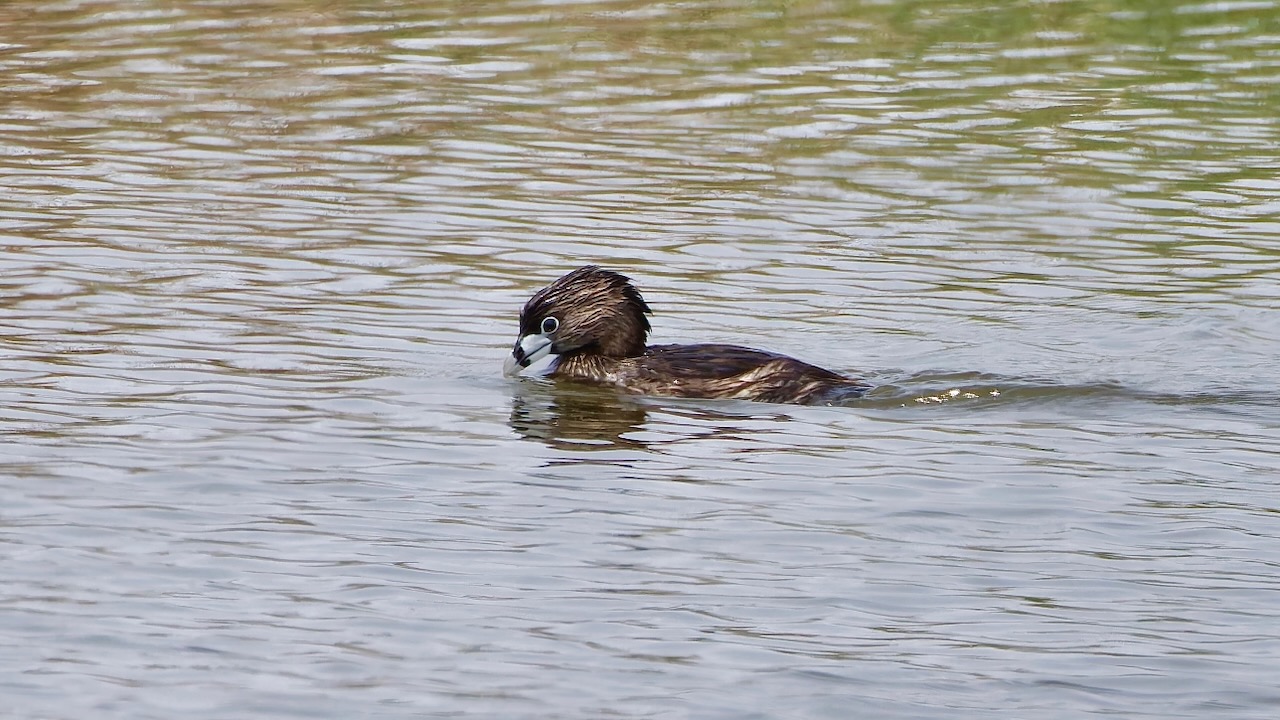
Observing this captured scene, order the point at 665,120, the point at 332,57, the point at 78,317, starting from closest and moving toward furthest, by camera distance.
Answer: the point at 78,317 → the point at 665,120 → the point at 332,57

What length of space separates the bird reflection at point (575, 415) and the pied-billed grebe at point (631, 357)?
0.55 ft

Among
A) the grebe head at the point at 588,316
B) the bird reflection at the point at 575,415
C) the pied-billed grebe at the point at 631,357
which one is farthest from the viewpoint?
the grebe head at the point at 588,316

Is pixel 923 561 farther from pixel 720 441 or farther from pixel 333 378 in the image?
pixel 333 378

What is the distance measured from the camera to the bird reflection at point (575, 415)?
39.8 feet

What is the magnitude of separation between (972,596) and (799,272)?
7.25 metres

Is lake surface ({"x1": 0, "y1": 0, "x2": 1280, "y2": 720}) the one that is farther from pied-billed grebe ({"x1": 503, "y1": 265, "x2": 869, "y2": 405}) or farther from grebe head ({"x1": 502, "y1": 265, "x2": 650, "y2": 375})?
grebe head ({"x1": 502, "y1": 265, "x2": 650, "y2": 375})

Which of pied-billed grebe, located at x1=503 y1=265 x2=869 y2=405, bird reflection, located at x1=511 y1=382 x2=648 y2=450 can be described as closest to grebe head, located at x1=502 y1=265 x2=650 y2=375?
pied-billed grebe, located at x1=503 y1=265 x2=869 y2=405

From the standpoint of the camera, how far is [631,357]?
13.9 meters

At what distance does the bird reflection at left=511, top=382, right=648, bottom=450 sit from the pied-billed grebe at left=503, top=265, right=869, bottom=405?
168 millimetres

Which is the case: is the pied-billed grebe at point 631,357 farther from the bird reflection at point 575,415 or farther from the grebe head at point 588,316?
the bird reflection at point 575,415

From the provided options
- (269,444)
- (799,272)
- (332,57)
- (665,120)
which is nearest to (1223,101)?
(665,120)

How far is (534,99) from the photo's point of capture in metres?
21.7

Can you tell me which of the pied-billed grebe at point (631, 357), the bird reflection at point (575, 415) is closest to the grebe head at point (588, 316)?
the pied-billed grebe at point (631, 357)

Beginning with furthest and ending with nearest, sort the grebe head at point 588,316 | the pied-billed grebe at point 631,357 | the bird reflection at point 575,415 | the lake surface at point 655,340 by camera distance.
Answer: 1. the grebe head at point 588,316
2. the pied-billed grebe at point 631,357
3. the bird reflection at point 575,415
4. the lake surface at point 655,340
